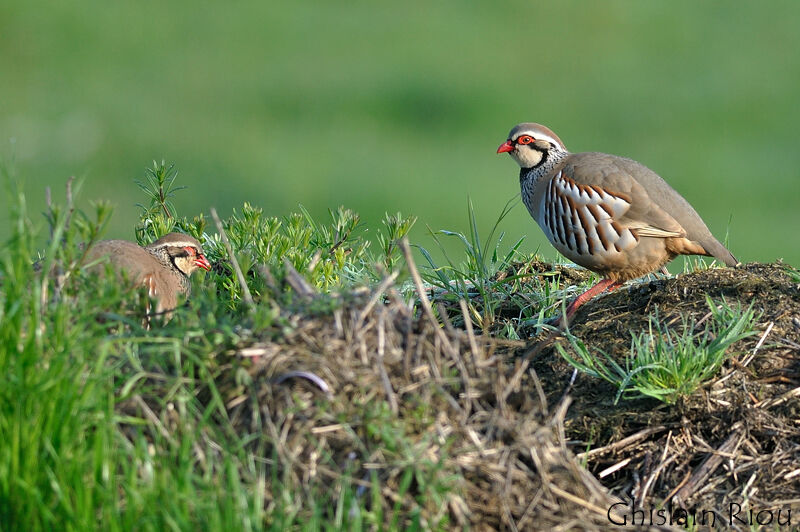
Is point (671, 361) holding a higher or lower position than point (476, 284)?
lower

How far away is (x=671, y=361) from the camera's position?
366 cm

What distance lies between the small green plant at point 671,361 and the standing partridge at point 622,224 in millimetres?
1474

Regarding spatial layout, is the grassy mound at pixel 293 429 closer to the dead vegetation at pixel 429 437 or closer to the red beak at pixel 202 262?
the dead vegetation at pixel 429 437

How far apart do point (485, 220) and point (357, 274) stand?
30.7 feet

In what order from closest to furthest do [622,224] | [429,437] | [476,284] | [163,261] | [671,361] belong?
1. [429,437]
2. [671,361]
3. [476,284]
4. [163,261]
5. [622,224]

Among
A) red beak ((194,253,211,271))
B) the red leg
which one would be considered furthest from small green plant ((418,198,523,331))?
red beak ((194,253,211,271))

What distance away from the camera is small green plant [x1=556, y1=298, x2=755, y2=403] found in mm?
3689

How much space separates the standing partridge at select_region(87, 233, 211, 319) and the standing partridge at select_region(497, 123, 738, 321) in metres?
2.05

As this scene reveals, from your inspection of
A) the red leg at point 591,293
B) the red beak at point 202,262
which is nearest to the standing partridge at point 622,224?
the red leg at point 591,293

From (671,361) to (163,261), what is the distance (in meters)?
2.57

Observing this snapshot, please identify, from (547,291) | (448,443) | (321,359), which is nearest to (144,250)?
(547,291)

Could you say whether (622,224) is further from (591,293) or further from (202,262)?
(202,262)

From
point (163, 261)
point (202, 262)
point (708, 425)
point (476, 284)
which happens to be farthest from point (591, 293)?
point (163, 261)

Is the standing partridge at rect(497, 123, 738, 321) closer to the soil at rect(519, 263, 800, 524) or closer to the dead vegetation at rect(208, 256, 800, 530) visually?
the soil at rect(519, 263, 800, 524)
